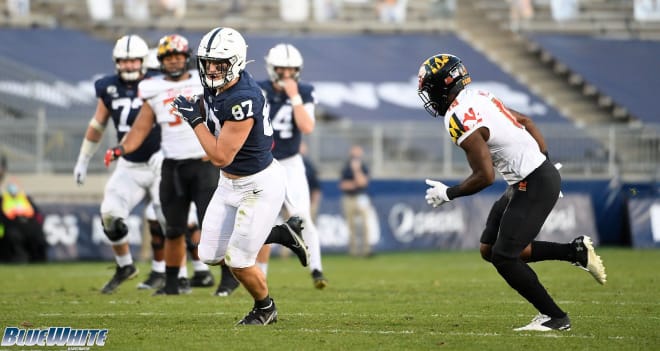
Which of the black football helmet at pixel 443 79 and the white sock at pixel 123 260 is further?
the white sock at pixel 123 260

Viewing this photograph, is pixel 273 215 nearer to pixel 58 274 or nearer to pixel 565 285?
pixel 565 285

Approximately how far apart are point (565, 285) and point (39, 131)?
11.6 m

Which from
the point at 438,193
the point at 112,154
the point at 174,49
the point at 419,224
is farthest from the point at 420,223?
the point at 438,193

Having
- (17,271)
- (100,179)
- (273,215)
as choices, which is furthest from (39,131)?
(273,215)

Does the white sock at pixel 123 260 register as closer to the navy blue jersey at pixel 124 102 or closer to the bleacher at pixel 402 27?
the navy blue jersey at pixel 124 102

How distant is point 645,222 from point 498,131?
14.2 metres

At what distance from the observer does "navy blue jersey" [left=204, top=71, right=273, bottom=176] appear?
8.36 metres

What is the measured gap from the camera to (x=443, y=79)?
8.22 metres

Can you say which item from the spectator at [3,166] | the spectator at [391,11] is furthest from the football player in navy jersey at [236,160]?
the spectator at [391,11]

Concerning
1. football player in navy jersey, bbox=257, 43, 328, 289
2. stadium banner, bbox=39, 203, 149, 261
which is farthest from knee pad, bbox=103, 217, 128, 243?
stadium banner, bbox=39, 203, 149, 261

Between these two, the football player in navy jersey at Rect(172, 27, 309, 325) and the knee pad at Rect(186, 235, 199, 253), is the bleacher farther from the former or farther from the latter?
the football player in navy jersey at Rect(172, 27, 309, 325)

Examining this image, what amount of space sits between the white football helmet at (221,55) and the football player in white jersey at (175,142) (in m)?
2.60

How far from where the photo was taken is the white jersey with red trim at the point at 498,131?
8008 mm

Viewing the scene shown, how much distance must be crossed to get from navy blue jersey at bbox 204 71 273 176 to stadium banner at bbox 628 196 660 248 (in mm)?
14082
